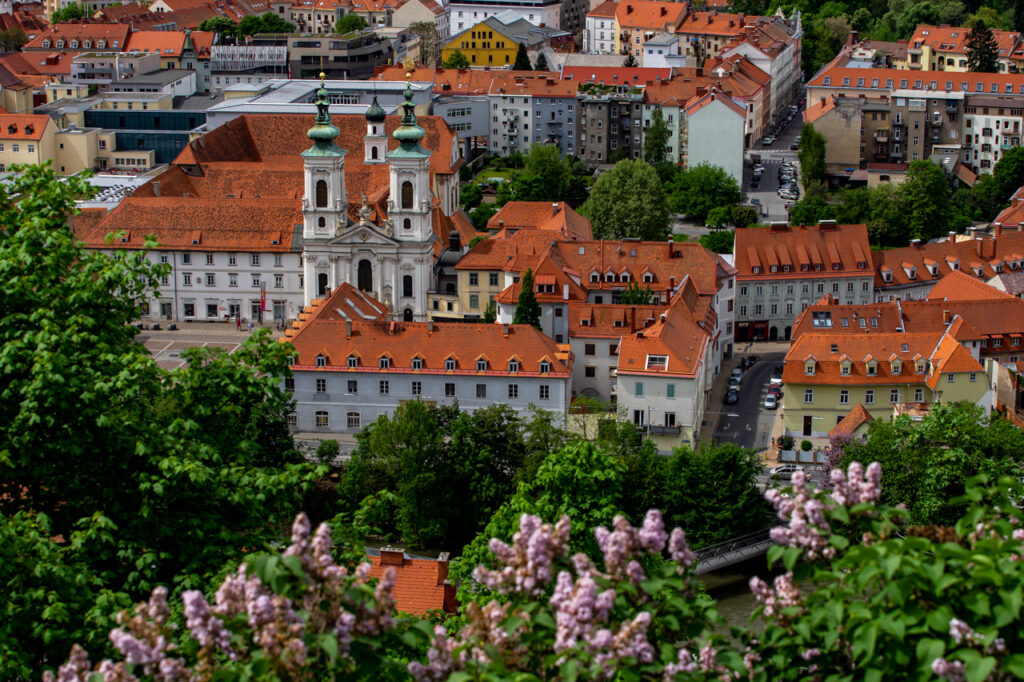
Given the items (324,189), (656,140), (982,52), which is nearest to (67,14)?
(656,140)

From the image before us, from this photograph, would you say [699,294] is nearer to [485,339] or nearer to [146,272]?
[485,339]

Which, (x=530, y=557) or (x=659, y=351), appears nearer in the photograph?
(x=530, y=557)

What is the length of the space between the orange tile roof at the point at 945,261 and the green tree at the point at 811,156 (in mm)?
24454

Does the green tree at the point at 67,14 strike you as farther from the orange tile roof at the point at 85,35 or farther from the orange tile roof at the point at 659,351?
the orange tile roof at the point at 659,351

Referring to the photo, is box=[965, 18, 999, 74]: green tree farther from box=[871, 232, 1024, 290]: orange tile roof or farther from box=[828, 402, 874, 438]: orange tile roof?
box=[828, 402, 874, 438]: orange tile roof

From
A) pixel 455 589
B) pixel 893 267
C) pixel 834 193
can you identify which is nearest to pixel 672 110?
pixel 834 193

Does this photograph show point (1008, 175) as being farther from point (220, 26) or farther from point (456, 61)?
point (220, 26)

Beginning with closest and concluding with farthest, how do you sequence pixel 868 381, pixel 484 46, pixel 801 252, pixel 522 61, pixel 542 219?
1. pixel 868 381
2. pixel 801 252
3. pixel 542 219
4. pixel 522 61
5. pixel 484 46

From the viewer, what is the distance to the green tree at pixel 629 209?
8519cm

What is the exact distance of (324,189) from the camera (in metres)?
72.1

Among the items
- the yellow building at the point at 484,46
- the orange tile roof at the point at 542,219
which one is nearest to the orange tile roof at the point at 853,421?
the orange tile roof at the point at 542,219

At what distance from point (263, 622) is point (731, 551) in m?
36.8

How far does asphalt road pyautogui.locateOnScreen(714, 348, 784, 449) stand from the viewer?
2361 inches

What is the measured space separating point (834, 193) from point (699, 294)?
35.6 m
